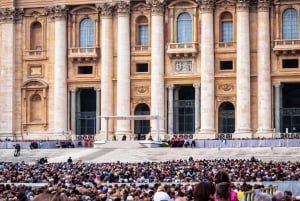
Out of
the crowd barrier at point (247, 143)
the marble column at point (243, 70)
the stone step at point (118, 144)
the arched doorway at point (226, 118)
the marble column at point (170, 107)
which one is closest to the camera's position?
the crowd barrier at point (247, 143)

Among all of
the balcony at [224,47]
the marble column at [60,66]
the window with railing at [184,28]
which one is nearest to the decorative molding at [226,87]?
the balcony at [224,47]

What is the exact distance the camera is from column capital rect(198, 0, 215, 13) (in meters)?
78.4

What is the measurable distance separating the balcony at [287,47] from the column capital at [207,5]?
6708 mm

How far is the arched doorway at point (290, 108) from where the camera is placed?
249ft

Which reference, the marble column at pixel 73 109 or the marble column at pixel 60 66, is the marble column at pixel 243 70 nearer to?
the marble column at pixel 73 109

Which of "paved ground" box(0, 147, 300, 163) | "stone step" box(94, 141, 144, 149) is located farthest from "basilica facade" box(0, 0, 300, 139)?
"paved ground" box(0, 147, 300, 163)

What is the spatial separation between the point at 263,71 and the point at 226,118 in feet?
18.0

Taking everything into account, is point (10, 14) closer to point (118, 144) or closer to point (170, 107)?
point (170, 107)

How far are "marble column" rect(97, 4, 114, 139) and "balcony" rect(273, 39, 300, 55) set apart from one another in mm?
15216

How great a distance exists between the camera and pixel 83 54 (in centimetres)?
8119

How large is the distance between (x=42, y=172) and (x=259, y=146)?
95.7ft

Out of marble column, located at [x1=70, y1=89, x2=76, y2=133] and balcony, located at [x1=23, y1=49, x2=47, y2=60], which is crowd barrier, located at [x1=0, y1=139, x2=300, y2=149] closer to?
marble column, located at [x1=70, y1=89, x2=76, y2=133]

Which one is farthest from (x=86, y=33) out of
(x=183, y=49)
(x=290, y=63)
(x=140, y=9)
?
(x=290, y=63)

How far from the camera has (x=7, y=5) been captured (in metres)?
83.4
